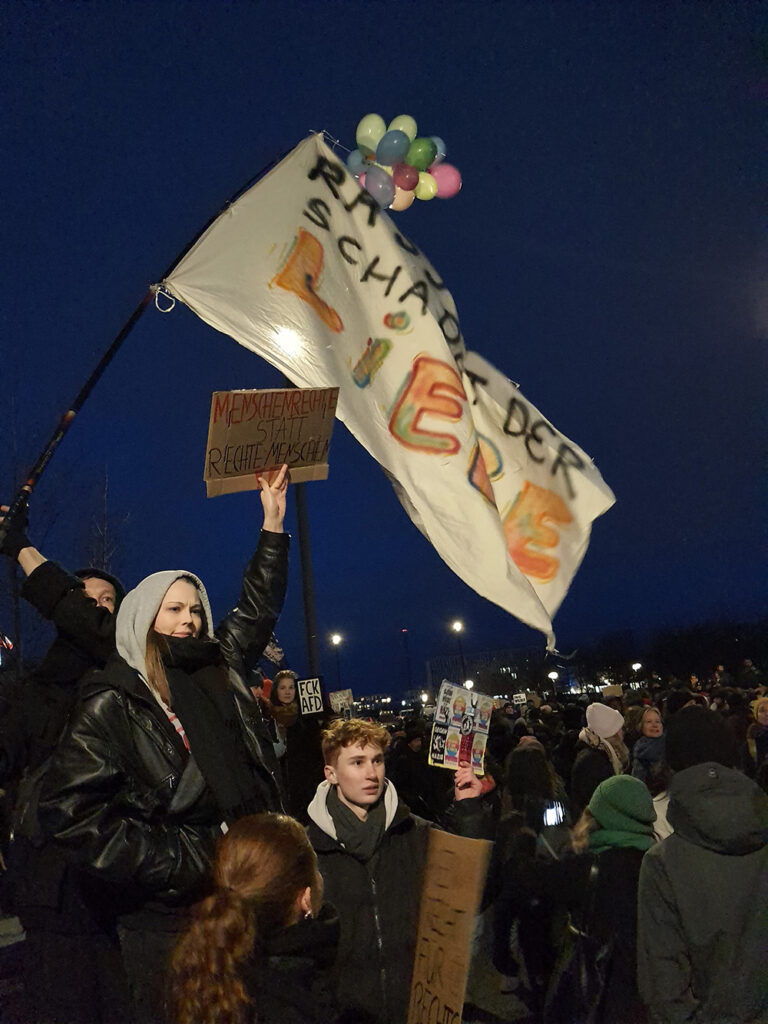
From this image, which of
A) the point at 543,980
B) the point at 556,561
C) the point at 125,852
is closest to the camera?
the point at 125,852

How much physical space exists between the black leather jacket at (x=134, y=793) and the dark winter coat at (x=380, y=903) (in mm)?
475

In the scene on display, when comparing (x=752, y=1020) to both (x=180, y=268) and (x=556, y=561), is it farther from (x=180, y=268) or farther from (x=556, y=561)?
(x=180, y=268)

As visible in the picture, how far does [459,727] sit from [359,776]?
215cm

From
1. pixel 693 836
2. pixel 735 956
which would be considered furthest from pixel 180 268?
pixel 735 956

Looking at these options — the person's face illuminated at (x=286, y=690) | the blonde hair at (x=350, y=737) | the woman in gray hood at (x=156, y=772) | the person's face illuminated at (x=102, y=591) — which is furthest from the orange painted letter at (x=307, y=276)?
the person's face illuminated at (x=286, y=690)

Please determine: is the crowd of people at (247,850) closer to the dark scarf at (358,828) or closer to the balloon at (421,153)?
the dark scarf at (358,828)

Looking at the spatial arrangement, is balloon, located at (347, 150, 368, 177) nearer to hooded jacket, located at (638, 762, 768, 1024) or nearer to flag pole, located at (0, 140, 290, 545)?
flag pole, located at (0, 140, 290, 545)

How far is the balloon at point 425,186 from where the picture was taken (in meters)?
5.91

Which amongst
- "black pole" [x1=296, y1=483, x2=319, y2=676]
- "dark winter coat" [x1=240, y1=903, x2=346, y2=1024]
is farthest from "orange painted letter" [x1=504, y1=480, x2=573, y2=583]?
"black pole" [x1=296, y1=483, x2=319, y2=676]

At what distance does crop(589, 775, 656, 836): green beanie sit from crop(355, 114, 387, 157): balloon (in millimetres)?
4440

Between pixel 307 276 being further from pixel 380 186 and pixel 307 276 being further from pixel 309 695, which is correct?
pixel 309 695

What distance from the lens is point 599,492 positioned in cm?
509

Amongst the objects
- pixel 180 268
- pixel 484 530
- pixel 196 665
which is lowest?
pixel 196 665

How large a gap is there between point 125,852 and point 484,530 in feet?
8.79
